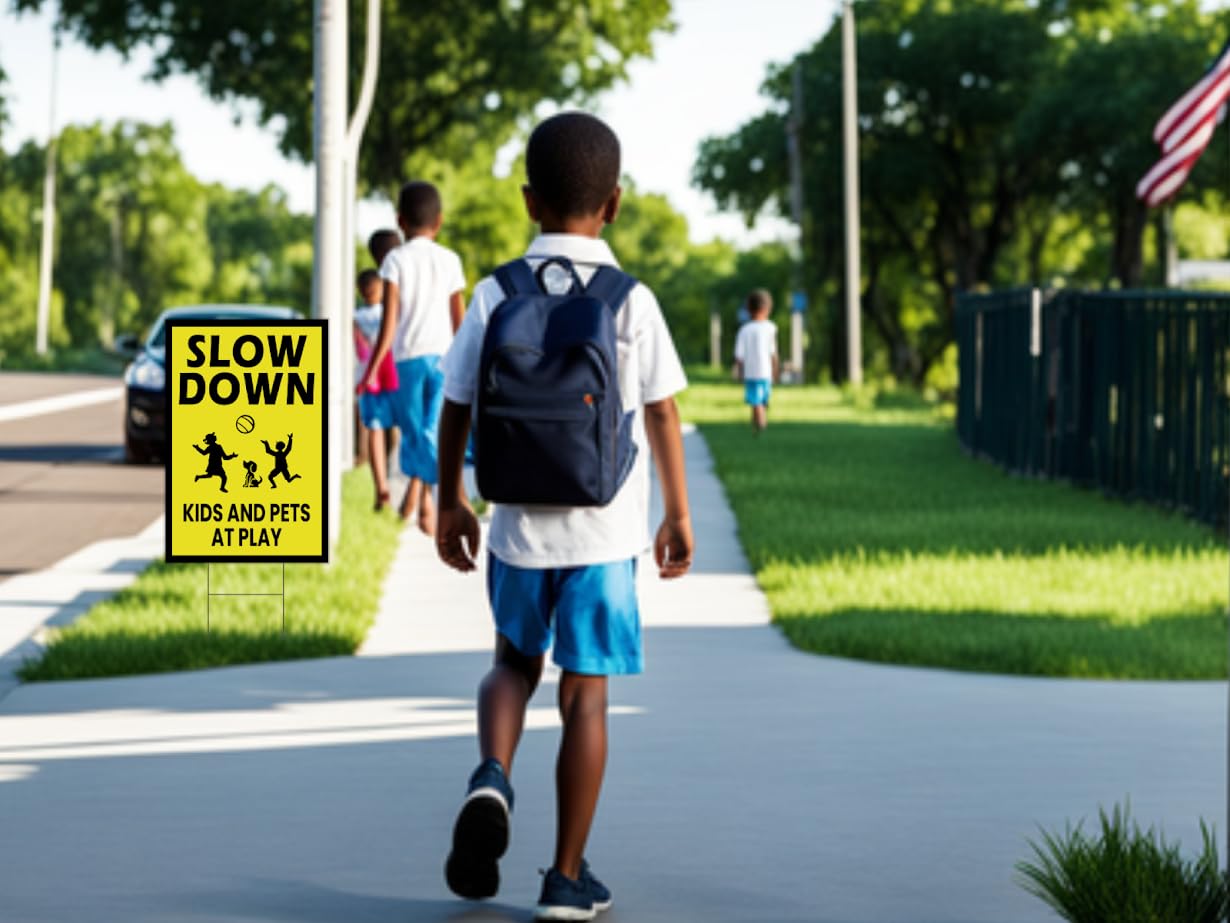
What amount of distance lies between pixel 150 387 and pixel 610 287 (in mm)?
18976

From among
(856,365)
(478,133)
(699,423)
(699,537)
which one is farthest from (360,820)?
(478,133)

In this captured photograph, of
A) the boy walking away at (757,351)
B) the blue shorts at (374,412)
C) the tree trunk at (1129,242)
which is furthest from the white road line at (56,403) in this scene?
the tree trunk at (1129,242)

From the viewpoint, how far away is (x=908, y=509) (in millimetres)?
19109

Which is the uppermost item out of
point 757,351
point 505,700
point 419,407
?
point 757,351

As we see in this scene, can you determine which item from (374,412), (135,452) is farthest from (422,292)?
(135,452)

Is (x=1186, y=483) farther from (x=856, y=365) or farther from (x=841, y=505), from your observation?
(x=856, y=365)

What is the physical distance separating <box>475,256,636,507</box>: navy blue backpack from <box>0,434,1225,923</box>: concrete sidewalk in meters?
1.08

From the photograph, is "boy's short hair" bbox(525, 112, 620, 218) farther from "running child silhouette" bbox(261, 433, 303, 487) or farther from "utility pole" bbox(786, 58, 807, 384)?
"utility pole" bbox(786, 58, 807, 384)

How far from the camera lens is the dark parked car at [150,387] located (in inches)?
955

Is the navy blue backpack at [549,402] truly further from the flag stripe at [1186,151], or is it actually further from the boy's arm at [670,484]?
the flag stripe at [1186,151]

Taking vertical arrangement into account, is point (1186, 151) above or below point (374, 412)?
above

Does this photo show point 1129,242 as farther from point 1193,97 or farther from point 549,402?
point 549,402

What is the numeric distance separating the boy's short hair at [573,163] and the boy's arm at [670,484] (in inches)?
20.3

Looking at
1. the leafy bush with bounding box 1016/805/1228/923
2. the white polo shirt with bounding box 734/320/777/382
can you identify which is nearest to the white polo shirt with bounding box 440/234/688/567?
the leafy bush with bounding box 1016/805/1228/923
